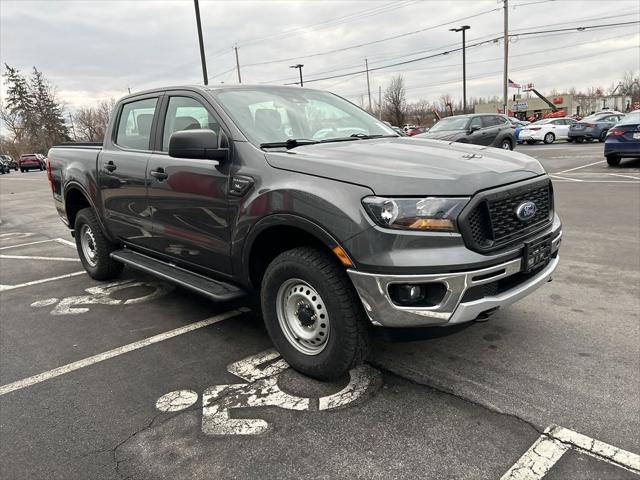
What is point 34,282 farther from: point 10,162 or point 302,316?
point 10,162

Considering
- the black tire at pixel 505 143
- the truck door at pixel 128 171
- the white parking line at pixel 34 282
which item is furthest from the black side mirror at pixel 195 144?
the black tire at pixel 505 143

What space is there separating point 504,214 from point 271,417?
174 centimetres

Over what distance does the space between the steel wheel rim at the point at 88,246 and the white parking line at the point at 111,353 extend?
1.94 metres

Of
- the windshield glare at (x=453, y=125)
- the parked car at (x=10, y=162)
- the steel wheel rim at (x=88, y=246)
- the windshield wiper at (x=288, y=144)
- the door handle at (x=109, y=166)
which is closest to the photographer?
the windshield wiper at (x=288, y=144)

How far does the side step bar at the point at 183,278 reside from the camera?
3.54m

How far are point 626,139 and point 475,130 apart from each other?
4.43 m

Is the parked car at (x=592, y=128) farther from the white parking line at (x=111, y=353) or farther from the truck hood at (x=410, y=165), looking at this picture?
the white parking line at (x=111, y=353)

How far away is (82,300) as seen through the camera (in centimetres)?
510

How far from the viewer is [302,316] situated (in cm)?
313

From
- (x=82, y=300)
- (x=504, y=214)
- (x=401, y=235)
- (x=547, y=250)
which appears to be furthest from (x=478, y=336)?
(x=82, y=300)

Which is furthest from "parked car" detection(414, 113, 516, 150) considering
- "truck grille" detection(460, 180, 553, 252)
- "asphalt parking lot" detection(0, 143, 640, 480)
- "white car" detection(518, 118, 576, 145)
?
"white car" detection(518, 118, 576, 145)

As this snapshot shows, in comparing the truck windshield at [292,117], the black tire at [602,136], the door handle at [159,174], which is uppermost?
the truck windshield at [292,117]

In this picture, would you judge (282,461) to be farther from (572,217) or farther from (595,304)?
(572,217)

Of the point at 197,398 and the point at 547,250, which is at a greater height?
the point at 547,250
